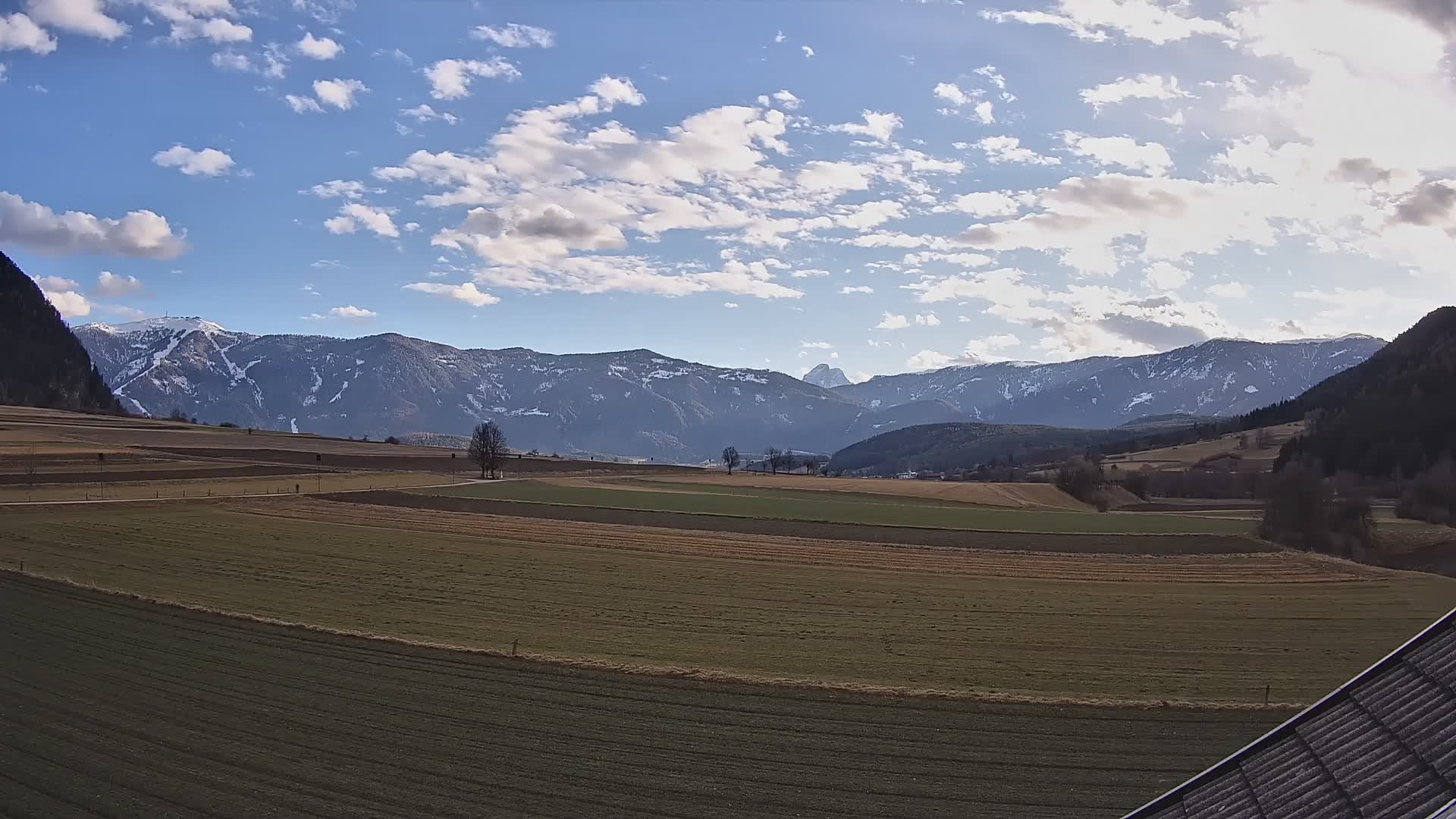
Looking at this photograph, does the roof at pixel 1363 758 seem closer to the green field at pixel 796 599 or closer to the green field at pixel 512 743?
the green field at pixel 512 743

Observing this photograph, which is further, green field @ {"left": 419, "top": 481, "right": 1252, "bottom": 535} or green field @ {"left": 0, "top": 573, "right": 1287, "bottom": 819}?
green field @ {"left": 419, "top": 481, "right": 1252, "bottom": 535}

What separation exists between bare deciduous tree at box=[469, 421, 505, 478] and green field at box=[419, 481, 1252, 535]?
487 inches

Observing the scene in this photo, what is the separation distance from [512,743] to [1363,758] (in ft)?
53.7

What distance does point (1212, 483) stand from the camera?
421 feet

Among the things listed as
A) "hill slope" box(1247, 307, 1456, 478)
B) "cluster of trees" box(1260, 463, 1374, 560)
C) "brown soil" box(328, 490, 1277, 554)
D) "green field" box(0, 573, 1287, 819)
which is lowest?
"green field" box(0, 573, 1287, 819)

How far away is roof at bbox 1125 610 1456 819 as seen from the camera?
766cm

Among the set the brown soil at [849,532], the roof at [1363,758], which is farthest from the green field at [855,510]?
the roof at [1363,758]

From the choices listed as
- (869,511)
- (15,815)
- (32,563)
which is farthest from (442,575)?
(869,511)

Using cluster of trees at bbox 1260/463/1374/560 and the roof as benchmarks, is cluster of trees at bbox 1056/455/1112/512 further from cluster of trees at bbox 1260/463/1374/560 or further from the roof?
the roof

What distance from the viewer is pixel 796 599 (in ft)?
129

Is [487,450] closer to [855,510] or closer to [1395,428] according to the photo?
[855,510]

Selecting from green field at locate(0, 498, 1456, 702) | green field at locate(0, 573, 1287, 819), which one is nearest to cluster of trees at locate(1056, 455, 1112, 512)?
green field at locate(0, 498, 1456, 702)

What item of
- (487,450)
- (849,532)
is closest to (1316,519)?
(849,532)

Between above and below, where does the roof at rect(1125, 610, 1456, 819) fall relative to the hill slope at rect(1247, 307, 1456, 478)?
below
